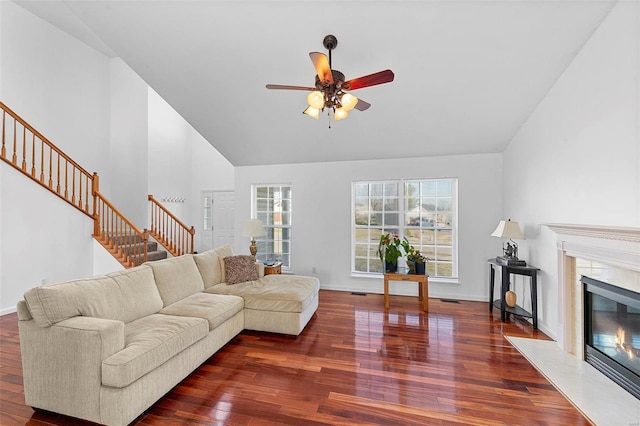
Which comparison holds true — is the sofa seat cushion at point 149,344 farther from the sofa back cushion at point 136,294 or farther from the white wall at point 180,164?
the white wall at point 180,164

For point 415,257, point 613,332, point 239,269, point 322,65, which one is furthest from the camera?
point 415,257

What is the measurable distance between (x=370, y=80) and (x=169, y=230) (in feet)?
20.1

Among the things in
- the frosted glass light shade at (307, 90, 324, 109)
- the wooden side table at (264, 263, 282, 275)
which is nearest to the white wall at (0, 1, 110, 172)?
the wooden side table at (264, 263, 282, 275)

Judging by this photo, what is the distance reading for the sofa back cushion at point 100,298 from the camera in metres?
1.86

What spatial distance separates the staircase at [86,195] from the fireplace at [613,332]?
6210mm

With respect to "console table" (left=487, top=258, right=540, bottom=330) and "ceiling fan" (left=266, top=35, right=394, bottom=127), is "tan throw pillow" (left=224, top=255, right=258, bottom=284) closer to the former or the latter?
"ceiling fan" (left=266, top=35, right=394, bottom=127)

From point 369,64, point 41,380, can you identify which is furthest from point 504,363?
point 41,380

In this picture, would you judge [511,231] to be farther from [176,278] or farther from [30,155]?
[30,155]

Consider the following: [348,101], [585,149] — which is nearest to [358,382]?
[348,101]

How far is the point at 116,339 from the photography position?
189 centimetres

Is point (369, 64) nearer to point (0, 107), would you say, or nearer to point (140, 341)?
point (140, 341)

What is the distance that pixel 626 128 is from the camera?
2.21m

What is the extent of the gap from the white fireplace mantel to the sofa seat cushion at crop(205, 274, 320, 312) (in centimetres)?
274

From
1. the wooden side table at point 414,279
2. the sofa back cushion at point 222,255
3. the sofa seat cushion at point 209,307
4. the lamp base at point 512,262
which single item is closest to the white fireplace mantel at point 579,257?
the lamp base at point 512,262
